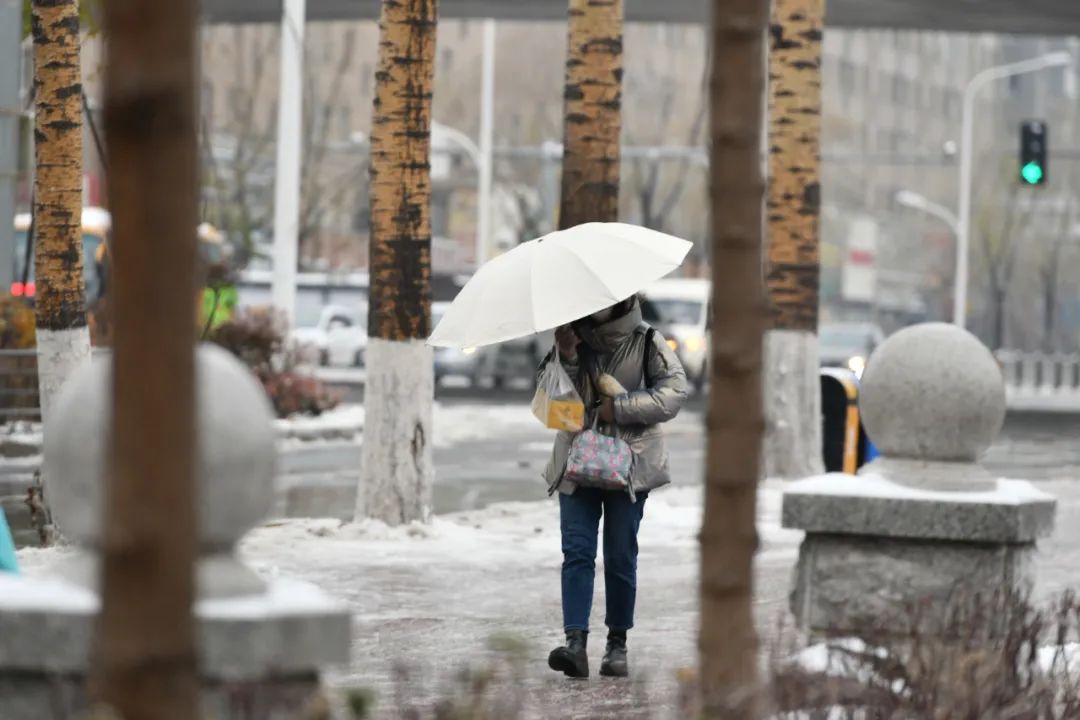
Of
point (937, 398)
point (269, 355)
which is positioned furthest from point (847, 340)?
point (937, 398)

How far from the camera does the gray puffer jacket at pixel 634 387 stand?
8617 millimetres

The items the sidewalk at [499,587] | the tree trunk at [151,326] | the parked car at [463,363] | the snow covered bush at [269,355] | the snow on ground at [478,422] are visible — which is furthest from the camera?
the parked car at [463,363]

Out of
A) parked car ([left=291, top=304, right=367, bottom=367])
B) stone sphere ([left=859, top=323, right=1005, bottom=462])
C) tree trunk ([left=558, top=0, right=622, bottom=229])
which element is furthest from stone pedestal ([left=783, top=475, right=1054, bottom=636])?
parked car ([left=291, top=304, right=367, bottom=367])

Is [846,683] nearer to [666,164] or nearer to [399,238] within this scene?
[399,238]

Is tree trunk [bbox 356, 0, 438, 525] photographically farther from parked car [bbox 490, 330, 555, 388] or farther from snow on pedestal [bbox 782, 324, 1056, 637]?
parked car [bbox 490, 330, 555, 388]

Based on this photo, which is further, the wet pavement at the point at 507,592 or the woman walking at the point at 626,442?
the woman walking at the point at 626,442

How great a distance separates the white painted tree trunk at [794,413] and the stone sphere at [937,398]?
10286mm

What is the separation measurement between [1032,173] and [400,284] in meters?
19.5

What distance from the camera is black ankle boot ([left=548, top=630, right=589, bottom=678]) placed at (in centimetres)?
861

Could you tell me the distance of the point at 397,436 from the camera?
1407 centimetres

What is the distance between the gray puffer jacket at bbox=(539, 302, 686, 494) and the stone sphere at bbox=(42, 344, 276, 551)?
4509mm

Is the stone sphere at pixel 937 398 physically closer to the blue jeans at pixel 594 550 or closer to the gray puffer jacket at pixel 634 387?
the gray puffer jacket at pixel 634 387

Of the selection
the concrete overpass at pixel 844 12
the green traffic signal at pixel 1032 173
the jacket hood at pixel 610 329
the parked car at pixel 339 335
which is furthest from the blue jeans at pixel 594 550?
the parked car at pixel 339 335

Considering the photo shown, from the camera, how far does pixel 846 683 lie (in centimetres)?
555
